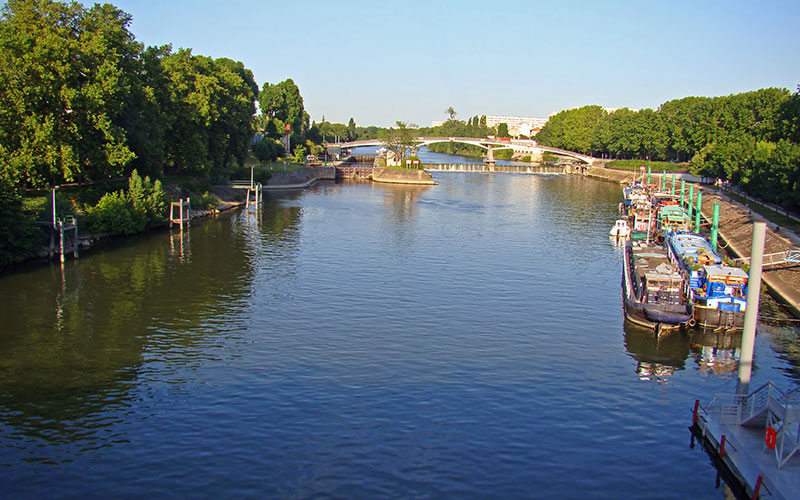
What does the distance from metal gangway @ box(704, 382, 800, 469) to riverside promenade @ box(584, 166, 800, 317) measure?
1918 cm

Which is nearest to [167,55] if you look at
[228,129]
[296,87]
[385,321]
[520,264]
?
[228,129]

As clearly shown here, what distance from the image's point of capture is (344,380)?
25734mm

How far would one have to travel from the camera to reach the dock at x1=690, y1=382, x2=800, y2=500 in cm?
1723

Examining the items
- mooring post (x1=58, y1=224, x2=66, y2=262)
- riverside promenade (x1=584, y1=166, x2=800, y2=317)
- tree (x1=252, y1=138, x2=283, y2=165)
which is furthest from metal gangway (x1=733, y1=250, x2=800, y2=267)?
tree (x1=252, y1=138, x2=283, y2=165)

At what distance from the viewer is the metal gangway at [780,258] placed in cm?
4203

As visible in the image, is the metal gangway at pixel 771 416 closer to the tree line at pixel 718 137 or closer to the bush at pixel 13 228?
the bush at pixel 13 228

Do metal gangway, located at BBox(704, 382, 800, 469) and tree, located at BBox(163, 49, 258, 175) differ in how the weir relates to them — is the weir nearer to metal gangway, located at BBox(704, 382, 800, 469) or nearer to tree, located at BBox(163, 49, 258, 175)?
tree, located at BBox(163, 49, 258, 175)

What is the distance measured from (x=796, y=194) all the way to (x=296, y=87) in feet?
404

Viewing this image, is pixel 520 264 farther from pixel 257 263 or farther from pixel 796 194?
pixel 796 194

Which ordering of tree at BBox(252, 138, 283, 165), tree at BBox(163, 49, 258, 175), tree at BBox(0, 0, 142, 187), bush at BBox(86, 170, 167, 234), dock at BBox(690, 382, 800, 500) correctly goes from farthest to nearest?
1. tree at BBox(252, 138, 283, 165)
2. tree at BBox(163, 49, 258, 175)
3. bush at BBox(86, 170, 167, 234)
4. tree at BBox(0, 0, 142, 187)
5. dock at BBox(690, 382, 800, 500)

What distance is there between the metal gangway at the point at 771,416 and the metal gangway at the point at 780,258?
76.2 ft

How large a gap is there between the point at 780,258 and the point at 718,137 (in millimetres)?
69579

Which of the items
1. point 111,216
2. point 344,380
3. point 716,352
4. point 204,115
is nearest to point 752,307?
point 716,352

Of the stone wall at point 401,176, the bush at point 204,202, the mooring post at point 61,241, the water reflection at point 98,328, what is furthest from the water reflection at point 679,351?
the stone wall at point 401,176
